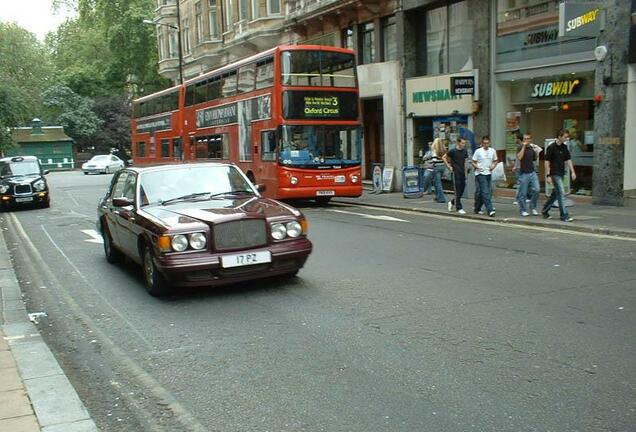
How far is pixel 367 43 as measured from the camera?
25.0 metres

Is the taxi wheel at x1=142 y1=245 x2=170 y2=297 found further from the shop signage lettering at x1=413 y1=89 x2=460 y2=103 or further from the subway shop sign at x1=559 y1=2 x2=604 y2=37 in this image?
the shop signage lettering at x1=413 y1=89 x2=460 y2=103

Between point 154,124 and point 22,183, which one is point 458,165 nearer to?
Answer: point 22,183

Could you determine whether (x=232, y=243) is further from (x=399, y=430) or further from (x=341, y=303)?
(x=399, y=430)

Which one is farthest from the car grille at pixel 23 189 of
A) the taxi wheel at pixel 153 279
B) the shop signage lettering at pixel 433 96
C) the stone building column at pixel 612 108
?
the stone building column at pixel 612 108

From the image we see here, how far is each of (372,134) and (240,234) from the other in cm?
1903

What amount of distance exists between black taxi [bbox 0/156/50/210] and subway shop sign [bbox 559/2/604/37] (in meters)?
16.7

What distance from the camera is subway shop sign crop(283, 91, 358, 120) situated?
55.9ft

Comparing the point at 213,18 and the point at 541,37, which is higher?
the point at 213,18

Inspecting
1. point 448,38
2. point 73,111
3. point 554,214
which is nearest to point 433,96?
point 448,38

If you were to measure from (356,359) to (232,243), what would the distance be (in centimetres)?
250

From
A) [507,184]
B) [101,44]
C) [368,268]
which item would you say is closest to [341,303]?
[368,268]

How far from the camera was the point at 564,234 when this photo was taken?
36.8ft

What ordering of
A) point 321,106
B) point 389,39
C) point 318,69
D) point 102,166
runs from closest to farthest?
point 318,69, point 321,106, point 389,39, point 102,166

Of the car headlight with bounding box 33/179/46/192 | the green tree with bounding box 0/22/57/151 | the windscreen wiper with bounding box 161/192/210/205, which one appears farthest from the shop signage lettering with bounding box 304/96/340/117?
the green tree with bounding box 0/22/57/151
